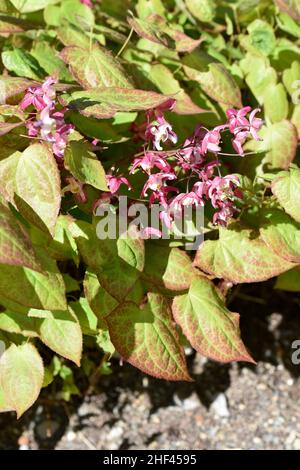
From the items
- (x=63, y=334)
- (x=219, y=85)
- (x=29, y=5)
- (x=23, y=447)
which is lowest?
(x=23, y=447)

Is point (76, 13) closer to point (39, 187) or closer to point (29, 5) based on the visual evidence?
point (29, 5)

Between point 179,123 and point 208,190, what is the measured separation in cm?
38

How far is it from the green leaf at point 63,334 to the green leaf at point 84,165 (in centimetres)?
37

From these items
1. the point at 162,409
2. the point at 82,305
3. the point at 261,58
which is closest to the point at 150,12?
the point at 261,58

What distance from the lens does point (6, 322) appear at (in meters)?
1.54

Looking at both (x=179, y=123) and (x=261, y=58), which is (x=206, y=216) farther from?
(x=261, y=58)

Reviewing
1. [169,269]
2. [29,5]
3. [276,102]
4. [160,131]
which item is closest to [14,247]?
[160,131]

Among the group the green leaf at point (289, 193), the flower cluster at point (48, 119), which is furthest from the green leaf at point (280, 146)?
the flower cluster at point (48, 119)

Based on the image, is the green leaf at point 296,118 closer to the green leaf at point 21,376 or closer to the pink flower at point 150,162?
the pink flower at point 150,162

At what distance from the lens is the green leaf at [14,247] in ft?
3.70

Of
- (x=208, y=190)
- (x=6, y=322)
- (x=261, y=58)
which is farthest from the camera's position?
(x=261, y=58)

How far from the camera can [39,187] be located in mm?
1275

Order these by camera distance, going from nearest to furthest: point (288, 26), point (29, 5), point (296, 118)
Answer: point (29, 5), point (296, 118), point (288, 26)

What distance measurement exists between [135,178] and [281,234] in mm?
346
